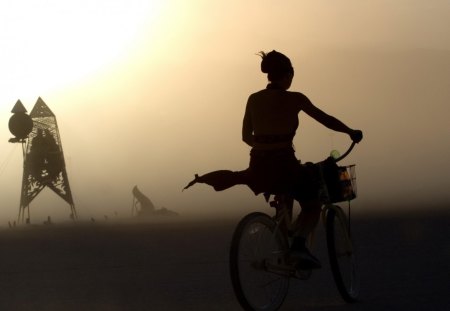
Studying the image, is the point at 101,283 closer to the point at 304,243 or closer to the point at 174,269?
the point at 174,269

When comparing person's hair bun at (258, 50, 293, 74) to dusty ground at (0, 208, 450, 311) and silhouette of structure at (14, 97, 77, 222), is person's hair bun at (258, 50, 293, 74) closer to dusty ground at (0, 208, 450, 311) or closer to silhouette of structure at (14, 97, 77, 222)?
dusty ground at (0, 208, 450, 311)

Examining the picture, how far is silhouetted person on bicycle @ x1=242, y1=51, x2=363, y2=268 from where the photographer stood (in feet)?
24.5

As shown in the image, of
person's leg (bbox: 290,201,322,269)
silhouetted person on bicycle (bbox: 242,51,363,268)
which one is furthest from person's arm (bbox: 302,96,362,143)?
person's leg (bbox: 290,201,322,269)

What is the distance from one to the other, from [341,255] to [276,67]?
1.85 metres

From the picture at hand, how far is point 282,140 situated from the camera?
24.7 feet

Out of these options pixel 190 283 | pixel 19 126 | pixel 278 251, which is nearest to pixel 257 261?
pixel 278 251

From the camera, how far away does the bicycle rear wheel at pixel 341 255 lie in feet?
27.0

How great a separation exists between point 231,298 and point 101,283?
2.58 m

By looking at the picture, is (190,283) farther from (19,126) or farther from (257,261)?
(19,126)

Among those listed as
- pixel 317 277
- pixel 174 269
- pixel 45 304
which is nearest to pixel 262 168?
pixel 45 304

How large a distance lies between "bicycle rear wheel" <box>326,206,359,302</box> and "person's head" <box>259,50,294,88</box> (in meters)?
1.36

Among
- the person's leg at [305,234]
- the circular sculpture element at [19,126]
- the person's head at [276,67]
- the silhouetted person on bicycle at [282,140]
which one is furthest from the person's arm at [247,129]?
the circular sculpture element at [19,126]

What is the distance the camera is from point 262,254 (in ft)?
24.3

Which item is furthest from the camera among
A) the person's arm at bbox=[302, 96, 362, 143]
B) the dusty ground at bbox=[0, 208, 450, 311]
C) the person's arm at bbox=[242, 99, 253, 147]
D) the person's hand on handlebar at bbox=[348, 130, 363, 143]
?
the dusty ground at bbox=[0, 208, 450, 311]
